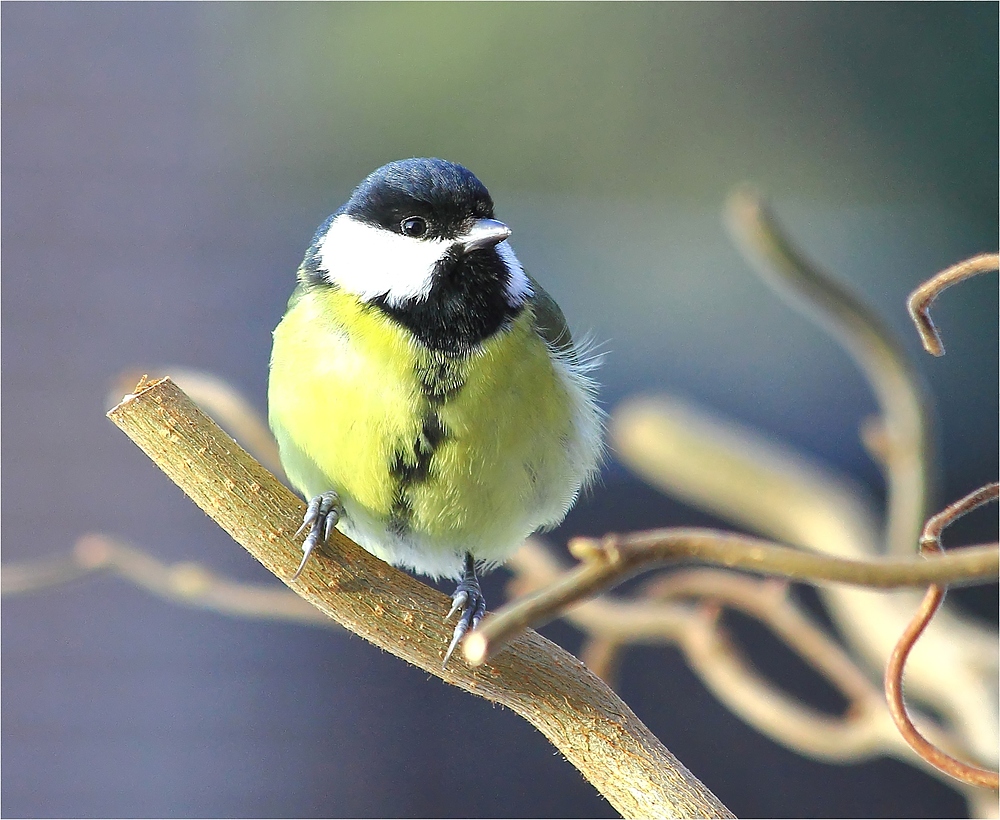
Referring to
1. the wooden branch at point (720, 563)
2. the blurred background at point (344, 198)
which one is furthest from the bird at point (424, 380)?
the blurred background at point (344, 198)

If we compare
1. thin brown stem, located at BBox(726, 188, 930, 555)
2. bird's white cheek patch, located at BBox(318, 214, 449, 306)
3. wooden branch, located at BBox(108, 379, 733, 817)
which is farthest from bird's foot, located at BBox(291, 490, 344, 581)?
thin brown stem, located at BBox(726, 188, 930, 555)

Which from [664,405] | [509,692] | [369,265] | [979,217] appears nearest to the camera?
[509,692]

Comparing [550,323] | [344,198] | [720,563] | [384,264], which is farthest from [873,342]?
[344,198]

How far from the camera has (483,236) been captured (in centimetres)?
93

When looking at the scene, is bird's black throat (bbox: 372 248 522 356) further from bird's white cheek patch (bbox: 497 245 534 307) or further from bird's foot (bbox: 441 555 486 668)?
Result: bird's foot (bbox: 441 555 486 668)

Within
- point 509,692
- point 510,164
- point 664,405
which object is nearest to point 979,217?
point 510,164

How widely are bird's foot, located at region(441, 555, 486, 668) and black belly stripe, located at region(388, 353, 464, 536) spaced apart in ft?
0.35

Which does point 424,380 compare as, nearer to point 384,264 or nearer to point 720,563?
point 384,264

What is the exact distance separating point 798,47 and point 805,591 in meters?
1.80

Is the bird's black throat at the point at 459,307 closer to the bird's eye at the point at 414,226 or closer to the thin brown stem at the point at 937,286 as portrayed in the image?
the bird's eye at the point at 414,226

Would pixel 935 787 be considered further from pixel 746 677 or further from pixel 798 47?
pixel 798 47

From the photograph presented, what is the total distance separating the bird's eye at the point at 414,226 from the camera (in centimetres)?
95

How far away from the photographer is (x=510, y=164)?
289 cm

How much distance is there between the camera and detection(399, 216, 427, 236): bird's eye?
953mm
